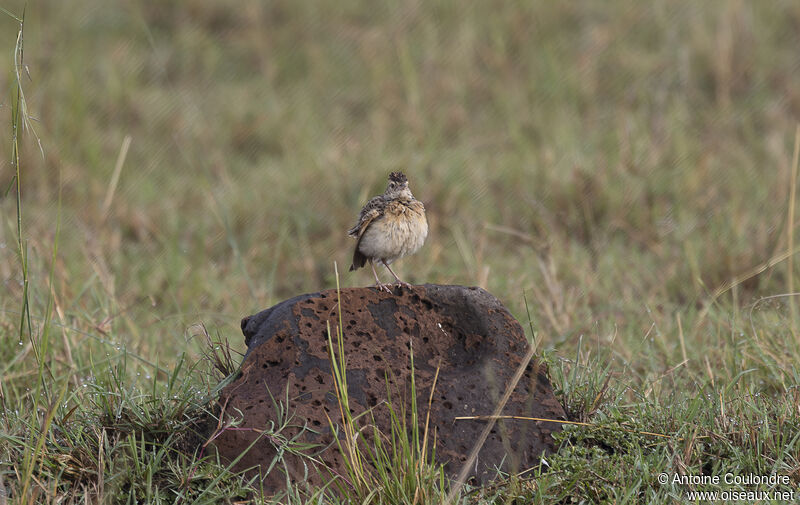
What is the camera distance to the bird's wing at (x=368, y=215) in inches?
140

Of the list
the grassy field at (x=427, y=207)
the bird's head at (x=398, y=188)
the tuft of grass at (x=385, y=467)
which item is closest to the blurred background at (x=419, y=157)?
the grassy field at (x=427, y=207)

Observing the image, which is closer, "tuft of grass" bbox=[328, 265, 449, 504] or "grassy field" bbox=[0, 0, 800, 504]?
"tuft of grass" bbox=[328, 265, 449, 504]

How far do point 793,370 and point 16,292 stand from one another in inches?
149

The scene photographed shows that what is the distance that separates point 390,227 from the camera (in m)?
3.52

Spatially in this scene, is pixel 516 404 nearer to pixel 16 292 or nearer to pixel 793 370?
pixel 793 370

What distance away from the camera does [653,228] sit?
6.22 metres

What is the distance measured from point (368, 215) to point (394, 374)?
66 cm

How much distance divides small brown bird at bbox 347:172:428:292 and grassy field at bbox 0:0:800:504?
0.77 meters

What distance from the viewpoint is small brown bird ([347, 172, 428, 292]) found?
353 centimetres

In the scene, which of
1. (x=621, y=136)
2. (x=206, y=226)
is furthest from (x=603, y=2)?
(x=206, y=226)

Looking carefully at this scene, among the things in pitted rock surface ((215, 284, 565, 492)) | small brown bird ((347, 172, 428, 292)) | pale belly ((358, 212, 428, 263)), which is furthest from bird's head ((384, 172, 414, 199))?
pitted rock surface ((215, 284, 565, 492))

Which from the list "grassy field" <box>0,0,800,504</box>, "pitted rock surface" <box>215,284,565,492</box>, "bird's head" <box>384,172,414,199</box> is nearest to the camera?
"pitted rock surface" <box>215,284,565,492</box>

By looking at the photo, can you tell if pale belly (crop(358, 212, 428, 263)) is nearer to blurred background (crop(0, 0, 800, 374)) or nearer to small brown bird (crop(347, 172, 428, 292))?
small brown bird (crop(347, 172, 428, 292))

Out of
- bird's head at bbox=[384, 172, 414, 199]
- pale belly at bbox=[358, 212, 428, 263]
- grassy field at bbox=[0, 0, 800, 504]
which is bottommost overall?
grassy field at bbox=[0, 0, 800, 504]
